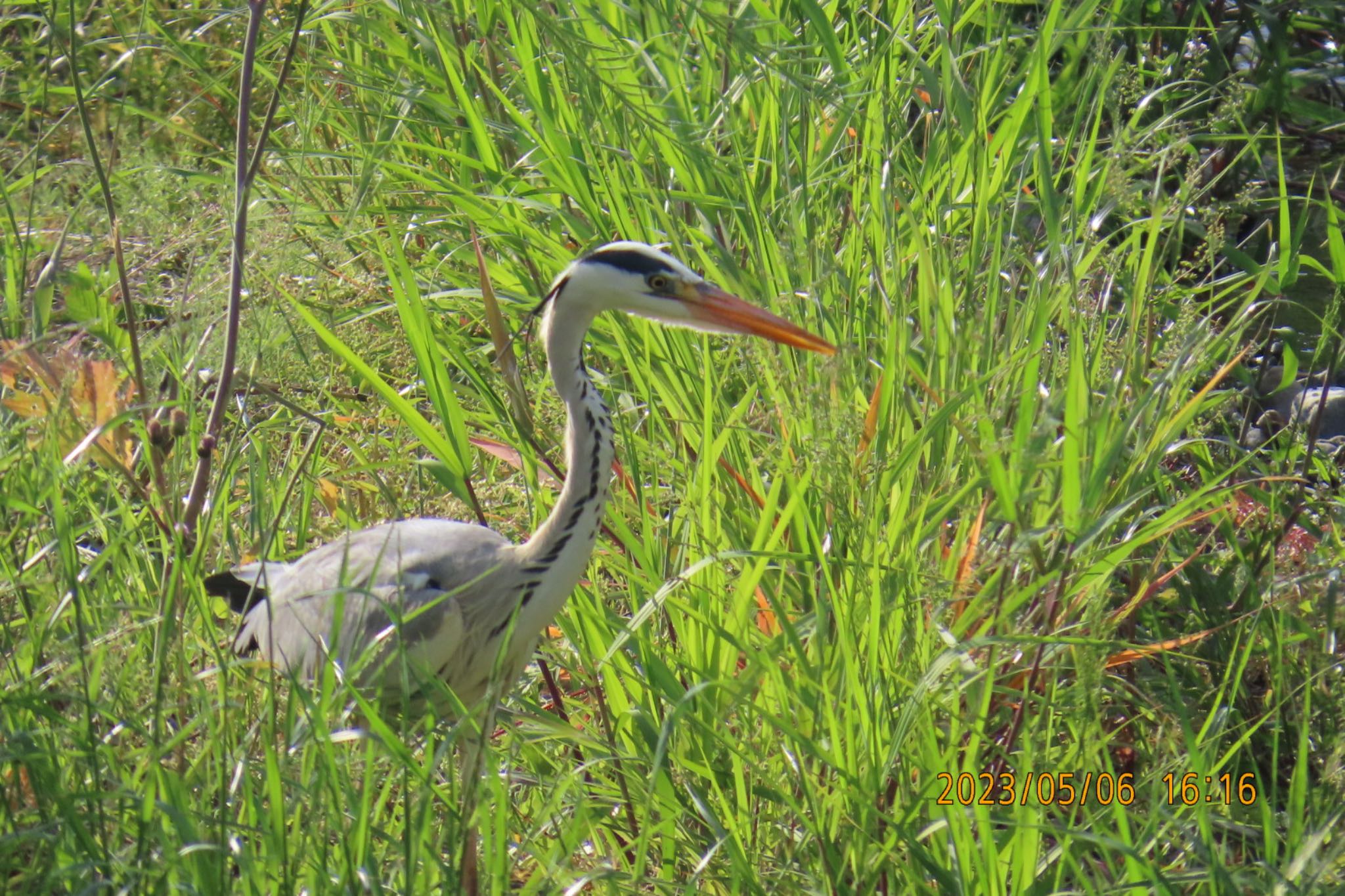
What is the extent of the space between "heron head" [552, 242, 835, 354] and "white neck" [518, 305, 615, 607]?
0.46 feet

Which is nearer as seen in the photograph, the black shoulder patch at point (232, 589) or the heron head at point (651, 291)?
the heron head at point (651, 291)

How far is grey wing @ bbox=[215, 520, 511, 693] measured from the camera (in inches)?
96.1

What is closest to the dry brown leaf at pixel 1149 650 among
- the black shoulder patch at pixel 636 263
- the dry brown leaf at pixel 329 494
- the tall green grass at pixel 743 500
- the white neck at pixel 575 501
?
the tall green grass at pixel 743 500

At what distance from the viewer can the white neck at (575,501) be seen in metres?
2.35

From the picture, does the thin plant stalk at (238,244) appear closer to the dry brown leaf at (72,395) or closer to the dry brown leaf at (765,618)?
the dry brown leaf at (72,395)

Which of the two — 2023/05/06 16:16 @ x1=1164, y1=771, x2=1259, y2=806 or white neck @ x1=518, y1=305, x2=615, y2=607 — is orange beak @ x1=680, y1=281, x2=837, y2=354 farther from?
2023/05/06 16:16 @ x1=1164, y1=771, x2=1259, y2=806

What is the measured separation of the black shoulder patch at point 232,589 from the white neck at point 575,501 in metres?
0.54

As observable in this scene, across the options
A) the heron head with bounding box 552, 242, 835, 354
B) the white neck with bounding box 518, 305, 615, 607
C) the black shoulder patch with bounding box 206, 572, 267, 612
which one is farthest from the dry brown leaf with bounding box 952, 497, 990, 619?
the black shoulder patch with bounding box 206, 572, 267, 612

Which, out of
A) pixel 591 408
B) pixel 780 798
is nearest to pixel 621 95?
pixel 591 408

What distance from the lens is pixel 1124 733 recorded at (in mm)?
2613

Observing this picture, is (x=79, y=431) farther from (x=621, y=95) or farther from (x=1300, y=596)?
(x=1300, y=596)

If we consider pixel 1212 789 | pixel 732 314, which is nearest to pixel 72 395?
pixel 732 314
